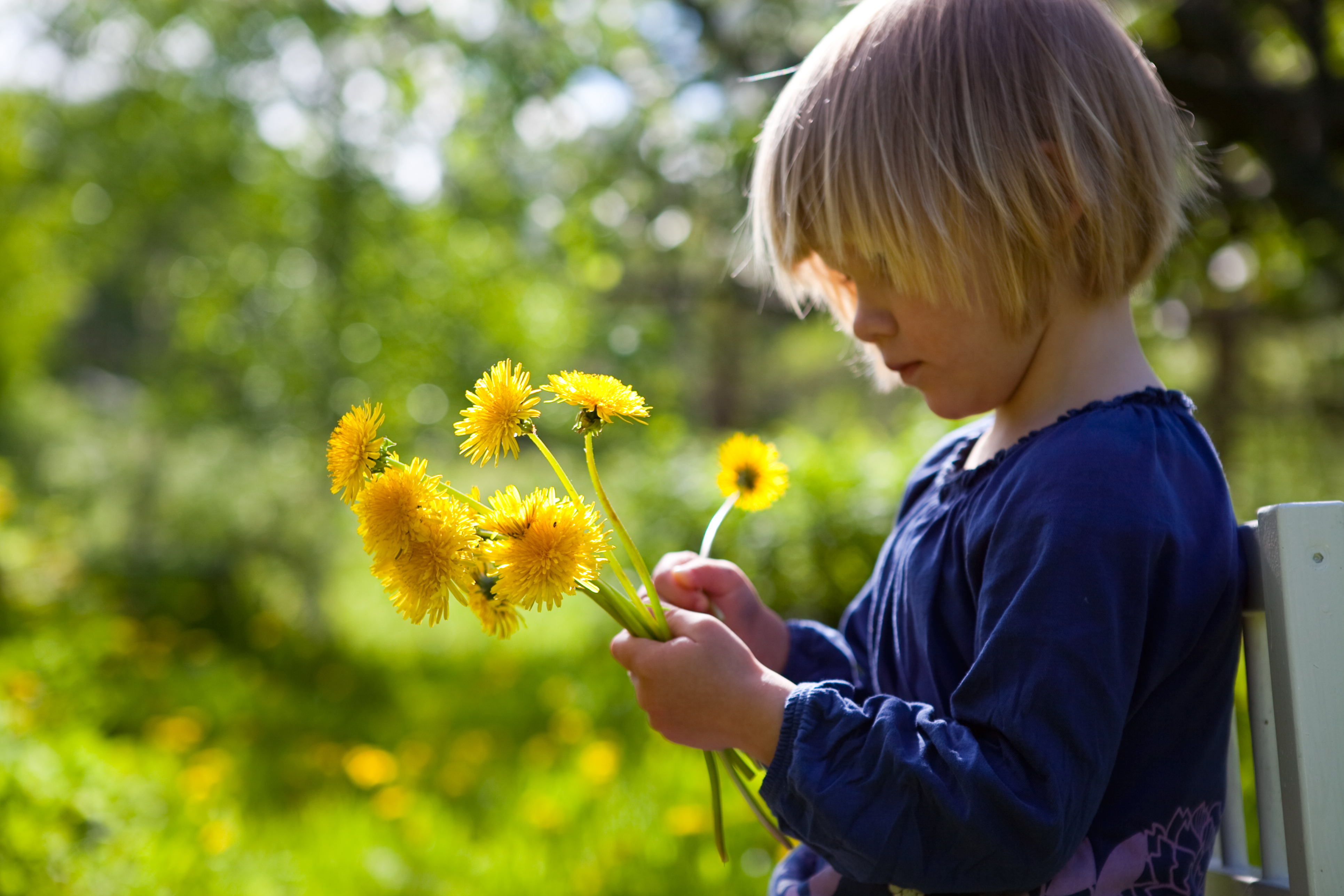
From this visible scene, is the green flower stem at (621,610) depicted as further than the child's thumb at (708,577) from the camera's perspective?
No

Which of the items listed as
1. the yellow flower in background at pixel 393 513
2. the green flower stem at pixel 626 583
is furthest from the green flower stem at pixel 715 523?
the yellow flower in background at pixel 393 513

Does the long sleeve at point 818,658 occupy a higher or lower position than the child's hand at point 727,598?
lower

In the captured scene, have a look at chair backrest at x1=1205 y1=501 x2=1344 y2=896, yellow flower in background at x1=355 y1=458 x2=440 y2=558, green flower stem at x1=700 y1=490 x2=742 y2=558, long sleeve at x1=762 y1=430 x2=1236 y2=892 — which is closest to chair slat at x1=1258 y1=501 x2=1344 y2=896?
chair backrest at x1=1205 y1=501 x2=1344 y2=896

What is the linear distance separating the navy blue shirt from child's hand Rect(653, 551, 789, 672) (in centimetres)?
25

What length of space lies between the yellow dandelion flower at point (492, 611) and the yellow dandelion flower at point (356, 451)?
127mm

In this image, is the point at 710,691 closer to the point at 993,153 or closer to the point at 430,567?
the point at 430,567

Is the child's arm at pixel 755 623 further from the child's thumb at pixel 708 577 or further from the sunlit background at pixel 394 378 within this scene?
the sunlit background at pixel 394 378

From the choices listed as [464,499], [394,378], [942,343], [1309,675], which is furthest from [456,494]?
[394,378]

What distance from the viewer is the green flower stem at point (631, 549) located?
2.63 feet

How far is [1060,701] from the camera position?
709 mm

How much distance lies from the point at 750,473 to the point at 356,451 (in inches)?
16.5

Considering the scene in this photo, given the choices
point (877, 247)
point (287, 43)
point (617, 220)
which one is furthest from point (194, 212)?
point (877, 247)

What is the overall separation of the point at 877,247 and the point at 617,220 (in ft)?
8.82

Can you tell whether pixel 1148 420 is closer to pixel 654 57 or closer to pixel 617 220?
pixel 617 220
